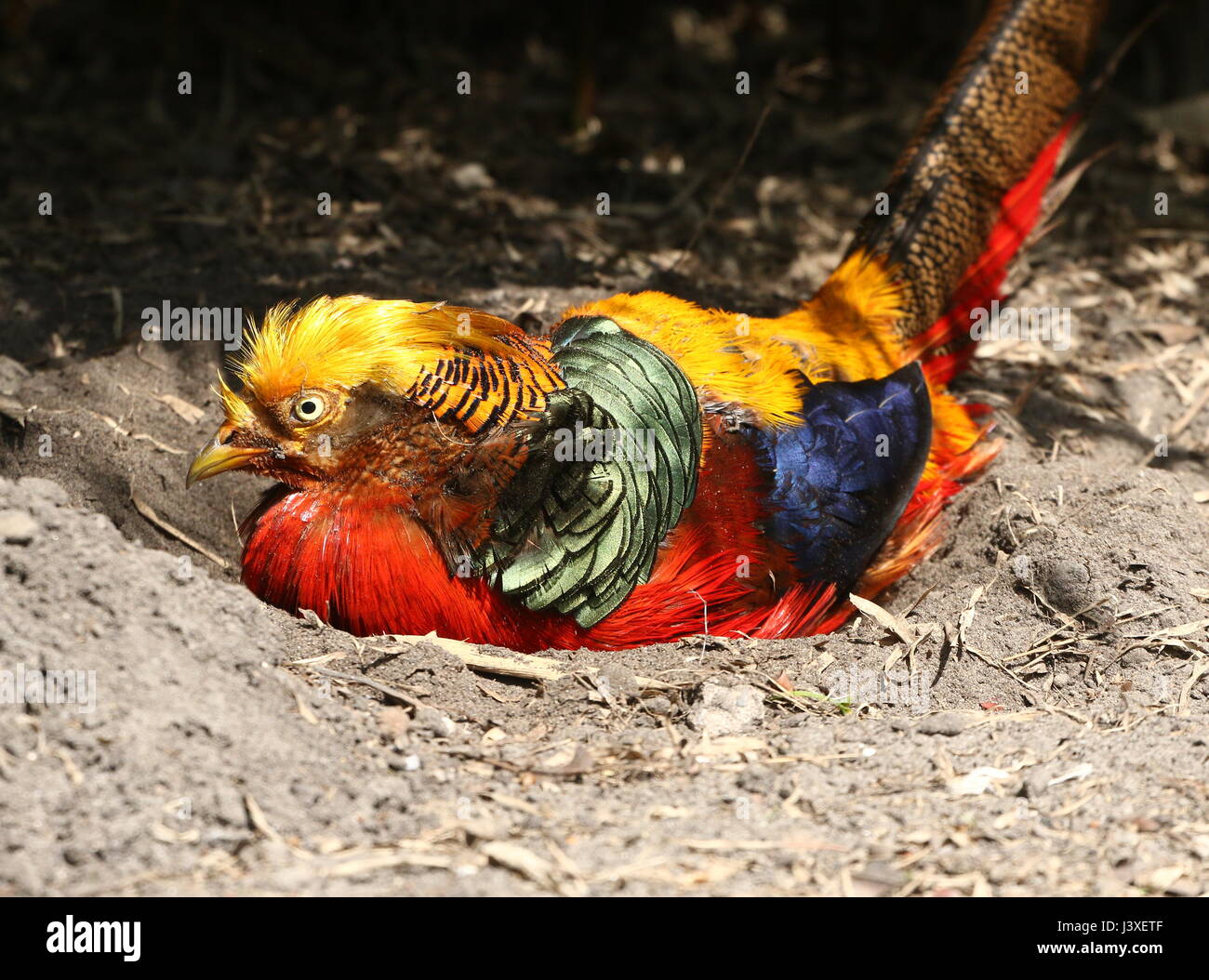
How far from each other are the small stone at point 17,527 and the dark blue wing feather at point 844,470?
188 centimetres

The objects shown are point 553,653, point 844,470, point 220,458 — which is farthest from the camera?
point 844,470

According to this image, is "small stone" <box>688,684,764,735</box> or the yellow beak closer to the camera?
"small stone" <box>688,684,764,735</box>

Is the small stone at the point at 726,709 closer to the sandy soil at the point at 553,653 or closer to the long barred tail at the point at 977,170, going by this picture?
the sandy soil at the point at 553,653

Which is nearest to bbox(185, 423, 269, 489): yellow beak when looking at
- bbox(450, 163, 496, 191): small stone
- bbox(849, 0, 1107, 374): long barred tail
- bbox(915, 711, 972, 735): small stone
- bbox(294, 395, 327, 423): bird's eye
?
bbox(294, 395, 327, 423): bird's eye

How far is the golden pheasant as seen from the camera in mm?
3084

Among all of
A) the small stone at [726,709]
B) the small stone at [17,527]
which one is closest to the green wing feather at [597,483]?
the small stone at [726,709]

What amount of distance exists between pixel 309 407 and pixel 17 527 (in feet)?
2.28

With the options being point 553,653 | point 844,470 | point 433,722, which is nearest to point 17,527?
point 433,722

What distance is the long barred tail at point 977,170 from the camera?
14.6ft

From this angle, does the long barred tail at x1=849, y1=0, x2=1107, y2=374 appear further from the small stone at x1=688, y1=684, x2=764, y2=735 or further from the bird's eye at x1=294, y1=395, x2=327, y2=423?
the bird's eye at x1=294, y1=395, x2=327, y2=423

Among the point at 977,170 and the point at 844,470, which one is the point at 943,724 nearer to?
the point at 844,470

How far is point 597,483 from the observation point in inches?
127

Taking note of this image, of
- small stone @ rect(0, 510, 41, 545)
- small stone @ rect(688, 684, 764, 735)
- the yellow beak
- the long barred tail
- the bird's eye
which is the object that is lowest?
small stone @ rect(688, 684, 764, 735)
